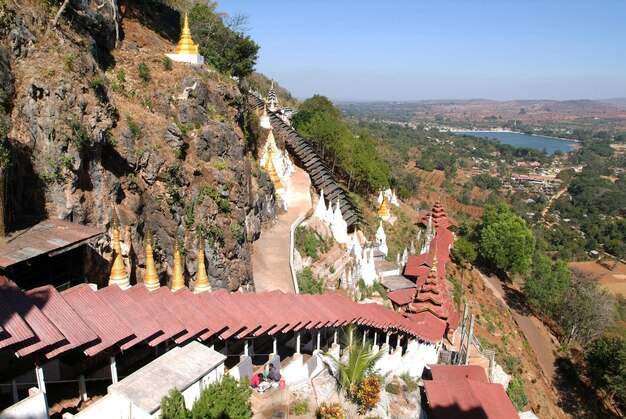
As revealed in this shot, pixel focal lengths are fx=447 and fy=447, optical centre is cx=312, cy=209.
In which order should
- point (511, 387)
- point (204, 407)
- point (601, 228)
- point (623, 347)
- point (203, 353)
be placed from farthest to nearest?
point (601, 228) → point (623, 347) → point (511, 387) → point (203, 353) → point (204, 407)

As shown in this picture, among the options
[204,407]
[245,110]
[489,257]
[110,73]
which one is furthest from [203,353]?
[489,257]

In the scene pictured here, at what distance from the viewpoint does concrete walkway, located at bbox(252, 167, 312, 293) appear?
22.0 metres

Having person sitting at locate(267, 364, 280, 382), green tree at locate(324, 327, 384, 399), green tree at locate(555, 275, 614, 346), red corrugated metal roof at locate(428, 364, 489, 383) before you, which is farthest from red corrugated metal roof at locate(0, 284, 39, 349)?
green tree at locate(555, 275, 614, 346)

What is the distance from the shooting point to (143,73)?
20672 millimetres

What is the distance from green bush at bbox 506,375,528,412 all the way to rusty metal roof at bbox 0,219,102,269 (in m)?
23.0

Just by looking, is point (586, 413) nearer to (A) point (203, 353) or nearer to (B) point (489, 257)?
(B) point (489, 257)

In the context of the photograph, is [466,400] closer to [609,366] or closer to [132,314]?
[132,314]

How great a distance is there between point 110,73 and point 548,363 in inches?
1451

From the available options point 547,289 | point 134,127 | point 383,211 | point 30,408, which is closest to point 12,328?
point 30,408

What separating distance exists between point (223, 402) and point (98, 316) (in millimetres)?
2992

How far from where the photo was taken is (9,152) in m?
11.2

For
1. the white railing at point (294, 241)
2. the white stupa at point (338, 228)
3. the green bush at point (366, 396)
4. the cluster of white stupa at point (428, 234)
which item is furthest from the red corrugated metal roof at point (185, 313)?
the cluster of white stupa at point (428, 234)

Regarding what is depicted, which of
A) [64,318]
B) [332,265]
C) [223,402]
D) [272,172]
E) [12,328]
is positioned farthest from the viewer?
[272,172]

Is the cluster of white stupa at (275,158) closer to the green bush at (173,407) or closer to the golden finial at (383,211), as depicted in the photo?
the golden finial at (383,211)
